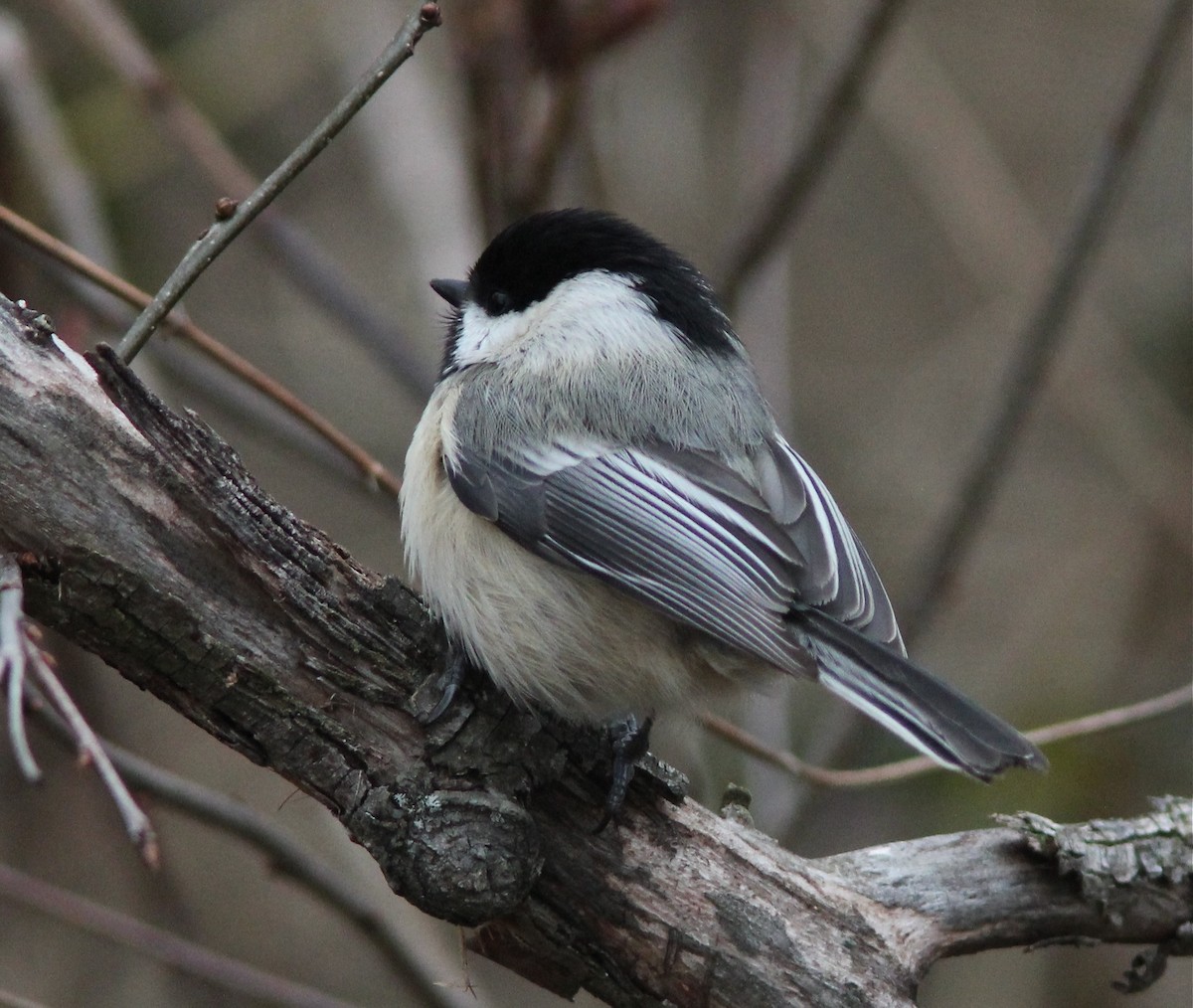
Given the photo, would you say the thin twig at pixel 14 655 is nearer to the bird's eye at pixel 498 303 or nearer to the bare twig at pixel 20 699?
the bare twig at pixel 20 699

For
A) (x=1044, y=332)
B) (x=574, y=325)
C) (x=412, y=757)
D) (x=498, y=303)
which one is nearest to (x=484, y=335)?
(x=498, y=303)

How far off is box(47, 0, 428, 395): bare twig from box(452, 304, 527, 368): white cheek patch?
2.29 feet

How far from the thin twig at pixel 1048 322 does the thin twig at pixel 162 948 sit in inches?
56.4

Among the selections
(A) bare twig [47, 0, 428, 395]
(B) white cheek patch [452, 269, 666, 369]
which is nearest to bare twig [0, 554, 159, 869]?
(B) white cheek patch [452, 269, 666, 369]

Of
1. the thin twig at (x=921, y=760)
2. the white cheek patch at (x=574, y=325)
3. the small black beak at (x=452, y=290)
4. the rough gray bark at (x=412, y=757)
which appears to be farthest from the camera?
the small black beak at (x=452, y=290)

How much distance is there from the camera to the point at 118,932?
225 centimetres

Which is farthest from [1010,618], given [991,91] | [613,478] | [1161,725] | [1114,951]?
[613,478]

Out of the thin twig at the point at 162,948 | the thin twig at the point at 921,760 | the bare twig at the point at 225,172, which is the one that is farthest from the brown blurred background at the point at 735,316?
the thin twig at the point at 921,760

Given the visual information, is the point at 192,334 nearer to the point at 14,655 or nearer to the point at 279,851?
the point at 279,851

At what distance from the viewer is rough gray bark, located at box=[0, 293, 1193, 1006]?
4.62 ft

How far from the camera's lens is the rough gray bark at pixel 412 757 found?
141cm

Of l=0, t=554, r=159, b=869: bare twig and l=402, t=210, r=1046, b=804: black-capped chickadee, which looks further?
l=402, t=210, r=1046, b=804: black-capped chickadee

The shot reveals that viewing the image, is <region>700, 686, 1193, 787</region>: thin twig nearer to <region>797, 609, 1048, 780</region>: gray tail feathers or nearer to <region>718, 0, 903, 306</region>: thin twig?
<region>797, 609, 1048, 780</region>: gray tail feathers

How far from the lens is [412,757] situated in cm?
158
